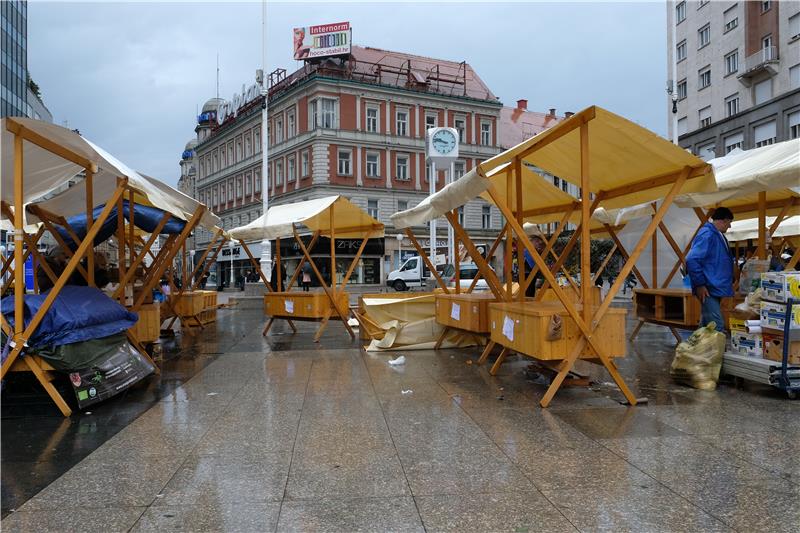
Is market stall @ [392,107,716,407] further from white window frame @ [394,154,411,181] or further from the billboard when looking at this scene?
the billboard

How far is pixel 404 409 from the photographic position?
219 inches

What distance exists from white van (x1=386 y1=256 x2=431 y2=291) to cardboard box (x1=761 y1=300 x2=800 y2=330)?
93.8 feet

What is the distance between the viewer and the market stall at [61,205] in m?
5.32

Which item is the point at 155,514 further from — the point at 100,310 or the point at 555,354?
the point at 555,354

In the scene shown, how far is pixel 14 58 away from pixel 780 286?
70.1m

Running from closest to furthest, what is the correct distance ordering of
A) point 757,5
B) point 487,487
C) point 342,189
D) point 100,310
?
point 487,487
point 100,310
point 757,5
point 342,189

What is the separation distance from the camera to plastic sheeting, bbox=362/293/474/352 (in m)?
9.59

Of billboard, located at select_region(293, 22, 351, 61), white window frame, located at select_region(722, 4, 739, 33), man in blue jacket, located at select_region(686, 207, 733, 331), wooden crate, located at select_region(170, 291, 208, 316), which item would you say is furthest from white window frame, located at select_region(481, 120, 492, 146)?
man in blue jacket, located at select_region(686, 207, 733, 331)

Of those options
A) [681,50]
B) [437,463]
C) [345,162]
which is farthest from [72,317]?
[681,50]

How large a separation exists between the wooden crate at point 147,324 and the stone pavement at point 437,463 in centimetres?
145

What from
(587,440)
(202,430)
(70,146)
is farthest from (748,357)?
(70,146)

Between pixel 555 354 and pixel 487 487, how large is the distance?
2.41 meters

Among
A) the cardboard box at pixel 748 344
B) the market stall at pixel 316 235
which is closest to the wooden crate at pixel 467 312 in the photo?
the market stall at pixel 316 235

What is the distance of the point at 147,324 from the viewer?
777cm
